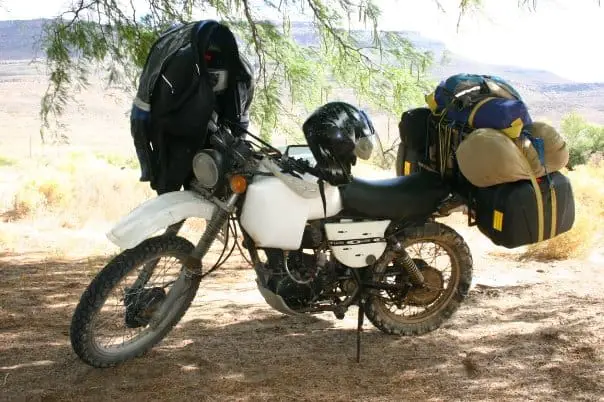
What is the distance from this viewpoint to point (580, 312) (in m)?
4.74

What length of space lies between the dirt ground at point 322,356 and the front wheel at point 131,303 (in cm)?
10

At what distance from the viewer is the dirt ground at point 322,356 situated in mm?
3535

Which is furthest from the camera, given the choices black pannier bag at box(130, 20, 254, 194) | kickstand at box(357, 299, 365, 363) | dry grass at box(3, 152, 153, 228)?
dry grass at box(3, 152, 153, 228)

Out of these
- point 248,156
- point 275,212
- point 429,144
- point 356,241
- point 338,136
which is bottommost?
point 356,241

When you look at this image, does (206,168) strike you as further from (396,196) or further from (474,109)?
(474,109)

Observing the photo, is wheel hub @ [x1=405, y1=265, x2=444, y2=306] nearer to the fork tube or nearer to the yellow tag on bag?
the yellow tag on bag

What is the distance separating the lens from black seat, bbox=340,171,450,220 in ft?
12.5

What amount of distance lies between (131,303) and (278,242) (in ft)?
2.68

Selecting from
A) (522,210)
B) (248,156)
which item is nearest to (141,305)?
(248,156)

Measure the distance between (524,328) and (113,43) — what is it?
15.8 ft

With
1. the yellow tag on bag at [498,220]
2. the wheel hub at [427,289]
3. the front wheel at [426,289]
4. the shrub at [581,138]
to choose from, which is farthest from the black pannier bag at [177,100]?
the shrub at [581,138]

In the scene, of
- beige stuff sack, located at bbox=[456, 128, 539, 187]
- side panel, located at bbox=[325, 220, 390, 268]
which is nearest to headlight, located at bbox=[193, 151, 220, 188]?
side panel, located at bbox=[325, 220, 390, 268]

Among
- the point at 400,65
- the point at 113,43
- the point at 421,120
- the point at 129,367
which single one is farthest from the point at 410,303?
the point at 113,43

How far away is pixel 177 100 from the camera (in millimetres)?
3436
